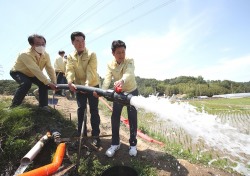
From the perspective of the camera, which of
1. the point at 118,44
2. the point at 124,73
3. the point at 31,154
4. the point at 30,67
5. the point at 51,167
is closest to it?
the point at 51,167

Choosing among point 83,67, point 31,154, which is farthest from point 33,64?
point 31,154

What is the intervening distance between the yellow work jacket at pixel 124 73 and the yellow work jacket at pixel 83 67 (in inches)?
A: 12.3

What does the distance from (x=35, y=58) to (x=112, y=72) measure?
2.26 meters

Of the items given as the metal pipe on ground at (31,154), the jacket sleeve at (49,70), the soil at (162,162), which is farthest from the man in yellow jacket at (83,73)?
the jacket sleeve at (49,70)

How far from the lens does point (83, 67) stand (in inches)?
193

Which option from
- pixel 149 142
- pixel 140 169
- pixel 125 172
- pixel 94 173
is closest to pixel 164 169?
pixel 140 169

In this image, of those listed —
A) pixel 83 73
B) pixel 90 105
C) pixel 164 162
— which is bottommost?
pixel 164 162

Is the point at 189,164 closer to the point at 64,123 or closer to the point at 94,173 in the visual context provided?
the point at 94,173

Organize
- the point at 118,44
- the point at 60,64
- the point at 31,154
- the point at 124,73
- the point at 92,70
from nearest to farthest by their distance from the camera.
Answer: the point at 31,154 < the point at 118,44 < the point at 124,73 < the point at 92,70 < the point at 60,64

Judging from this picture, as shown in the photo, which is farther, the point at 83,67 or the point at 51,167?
the point at 83,67

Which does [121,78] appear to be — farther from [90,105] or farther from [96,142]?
[96,142]

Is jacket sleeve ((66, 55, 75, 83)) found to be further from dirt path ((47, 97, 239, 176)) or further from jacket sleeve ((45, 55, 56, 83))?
dirt path ((47, 97, 239, 176))

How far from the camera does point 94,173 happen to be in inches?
165

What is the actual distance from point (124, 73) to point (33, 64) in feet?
8.02
